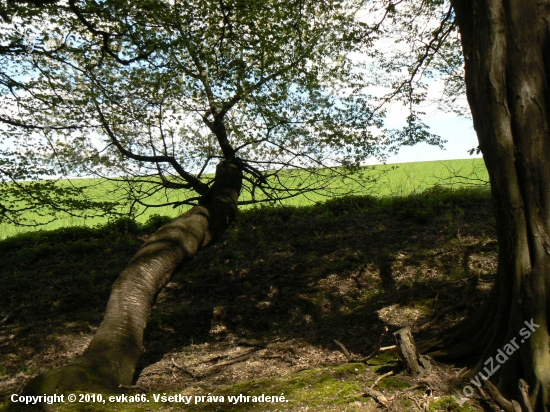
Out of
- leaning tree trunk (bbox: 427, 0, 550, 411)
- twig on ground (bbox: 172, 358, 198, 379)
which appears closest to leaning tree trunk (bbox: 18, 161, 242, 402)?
twig on ground (bbox: 172, 358, 198, 379)

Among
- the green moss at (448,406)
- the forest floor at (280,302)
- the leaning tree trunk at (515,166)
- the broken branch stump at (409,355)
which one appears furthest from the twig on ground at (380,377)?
the leaning tree trunk at (515,166)

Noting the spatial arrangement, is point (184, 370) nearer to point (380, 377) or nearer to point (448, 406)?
point (380, 377)

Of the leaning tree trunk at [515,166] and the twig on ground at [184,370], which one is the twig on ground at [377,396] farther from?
the twig on ground at [184,370]

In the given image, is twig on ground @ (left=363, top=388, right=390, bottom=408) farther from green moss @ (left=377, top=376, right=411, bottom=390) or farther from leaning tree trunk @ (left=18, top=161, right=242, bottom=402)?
leaning tree trunk @ (left=18, top=161, right=242, bottom=402)

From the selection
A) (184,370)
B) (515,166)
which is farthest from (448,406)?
(184,370)

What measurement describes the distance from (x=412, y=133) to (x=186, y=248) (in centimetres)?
571

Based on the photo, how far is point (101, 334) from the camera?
4.47m

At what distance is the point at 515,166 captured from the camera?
10.7 ft

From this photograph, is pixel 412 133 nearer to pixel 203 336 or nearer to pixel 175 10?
pixel 175 10

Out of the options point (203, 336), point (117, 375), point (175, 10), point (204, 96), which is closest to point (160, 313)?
point (203, 336)

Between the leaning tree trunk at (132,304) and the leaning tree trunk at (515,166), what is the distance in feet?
8.74

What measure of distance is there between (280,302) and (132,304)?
2.70 meters

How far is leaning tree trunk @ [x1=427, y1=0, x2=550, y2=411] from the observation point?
309cm

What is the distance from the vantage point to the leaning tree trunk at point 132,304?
3623 millimetres
